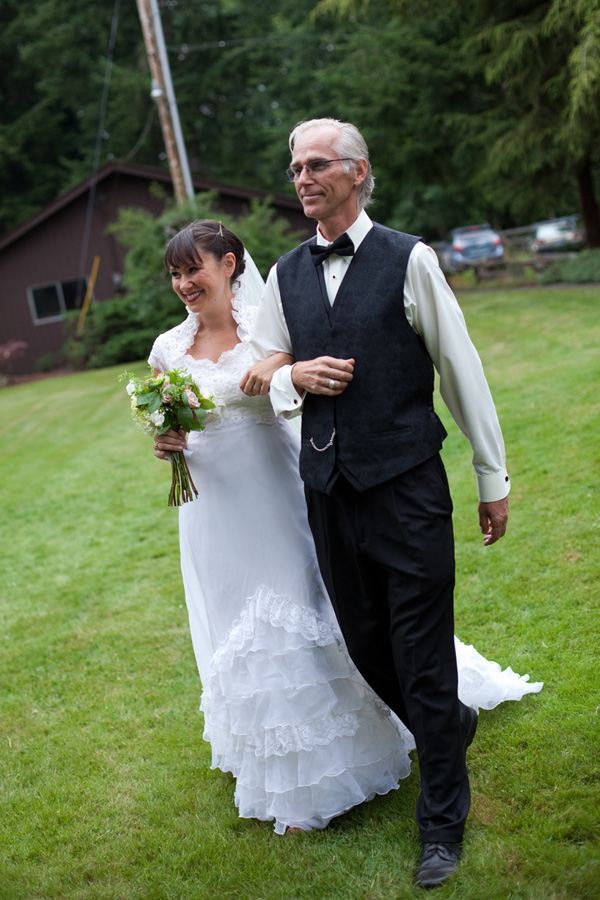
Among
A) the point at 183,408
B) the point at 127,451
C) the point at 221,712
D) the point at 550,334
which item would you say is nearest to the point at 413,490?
the point at 183,408

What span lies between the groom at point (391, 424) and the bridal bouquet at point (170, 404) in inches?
15.9

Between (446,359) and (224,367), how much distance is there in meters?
1.02

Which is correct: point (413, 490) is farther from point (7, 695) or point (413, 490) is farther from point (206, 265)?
point (7, 695)

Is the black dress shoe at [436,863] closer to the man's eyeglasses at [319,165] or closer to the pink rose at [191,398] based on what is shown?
the pink rose at [191,398]

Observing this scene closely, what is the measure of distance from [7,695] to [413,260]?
3616 millimetres

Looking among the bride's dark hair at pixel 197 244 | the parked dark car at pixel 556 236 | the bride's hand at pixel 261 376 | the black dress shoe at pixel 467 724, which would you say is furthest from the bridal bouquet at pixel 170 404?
the parked dark car at pixel 556 236

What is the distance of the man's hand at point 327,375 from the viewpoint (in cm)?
269

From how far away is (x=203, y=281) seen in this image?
3414mm

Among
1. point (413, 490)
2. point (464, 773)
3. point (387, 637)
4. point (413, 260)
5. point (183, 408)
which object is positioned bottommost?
point (464, 773)

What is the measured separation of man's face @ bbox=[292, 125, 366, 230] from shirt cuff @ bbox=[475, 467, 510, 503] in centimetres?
94

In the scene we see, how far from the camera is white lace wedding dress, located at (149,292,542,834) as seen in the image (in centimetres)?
315

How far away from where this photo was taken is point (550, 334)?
12.0 meters

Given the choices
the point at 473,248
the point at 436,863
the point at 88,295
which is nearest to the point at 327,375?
the point at 436,863

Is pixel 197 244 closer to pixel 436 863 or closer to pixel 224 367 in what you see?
pixel 224 367
